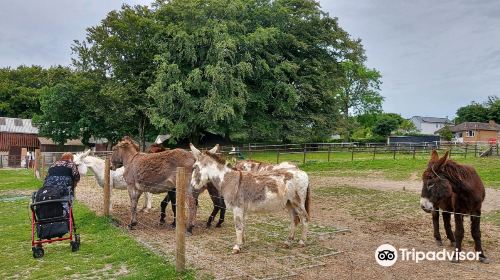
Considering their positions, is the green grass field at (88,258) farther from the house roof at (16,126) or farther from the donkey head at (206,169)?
the house roof at (16,126)

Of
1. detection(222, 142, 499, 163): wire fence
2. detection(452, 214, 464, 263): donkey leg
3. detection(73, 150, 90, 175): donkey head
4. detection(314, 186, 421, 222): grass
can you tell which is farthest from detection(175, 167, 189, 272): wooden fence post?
detection(222, 142, 499, 163): wire fence

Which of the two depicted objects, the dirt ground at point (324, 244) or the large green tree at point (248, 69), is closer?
the dirt ground at point (324, 244)

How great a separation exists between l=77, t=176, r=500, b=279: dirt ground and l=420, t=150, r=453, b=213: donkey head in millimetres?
960

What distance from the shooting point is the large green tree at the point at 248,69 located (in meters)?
28.2

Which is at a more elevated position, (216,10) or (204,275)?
(216,10)

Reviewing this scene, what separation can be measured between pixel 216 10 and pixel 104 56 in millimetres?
11966

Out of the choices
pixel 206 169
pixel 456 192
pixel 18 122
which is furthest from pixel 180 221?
pixel 18 122

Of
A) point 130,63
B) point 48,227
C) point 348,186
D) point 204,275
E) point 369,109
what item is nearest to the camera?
point 204,275

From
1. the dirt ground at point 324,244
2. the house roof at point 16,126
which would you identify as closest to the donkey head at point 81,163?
the dirt ground at point 324,244

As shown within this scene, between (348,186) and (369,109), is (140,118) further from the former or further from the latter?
(369,109)

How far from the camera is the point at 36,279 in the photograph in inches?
228

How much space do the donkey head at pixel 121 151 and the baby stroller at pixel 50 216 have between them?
2.99 meters

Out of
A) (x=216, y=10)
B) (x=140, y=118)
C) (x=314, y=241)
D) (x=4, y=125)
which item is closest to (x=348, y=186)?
(x=314, y=241)

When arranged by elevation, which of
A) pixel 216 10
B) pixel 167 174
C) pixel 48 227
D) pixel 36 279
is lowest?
pixel 36 279
